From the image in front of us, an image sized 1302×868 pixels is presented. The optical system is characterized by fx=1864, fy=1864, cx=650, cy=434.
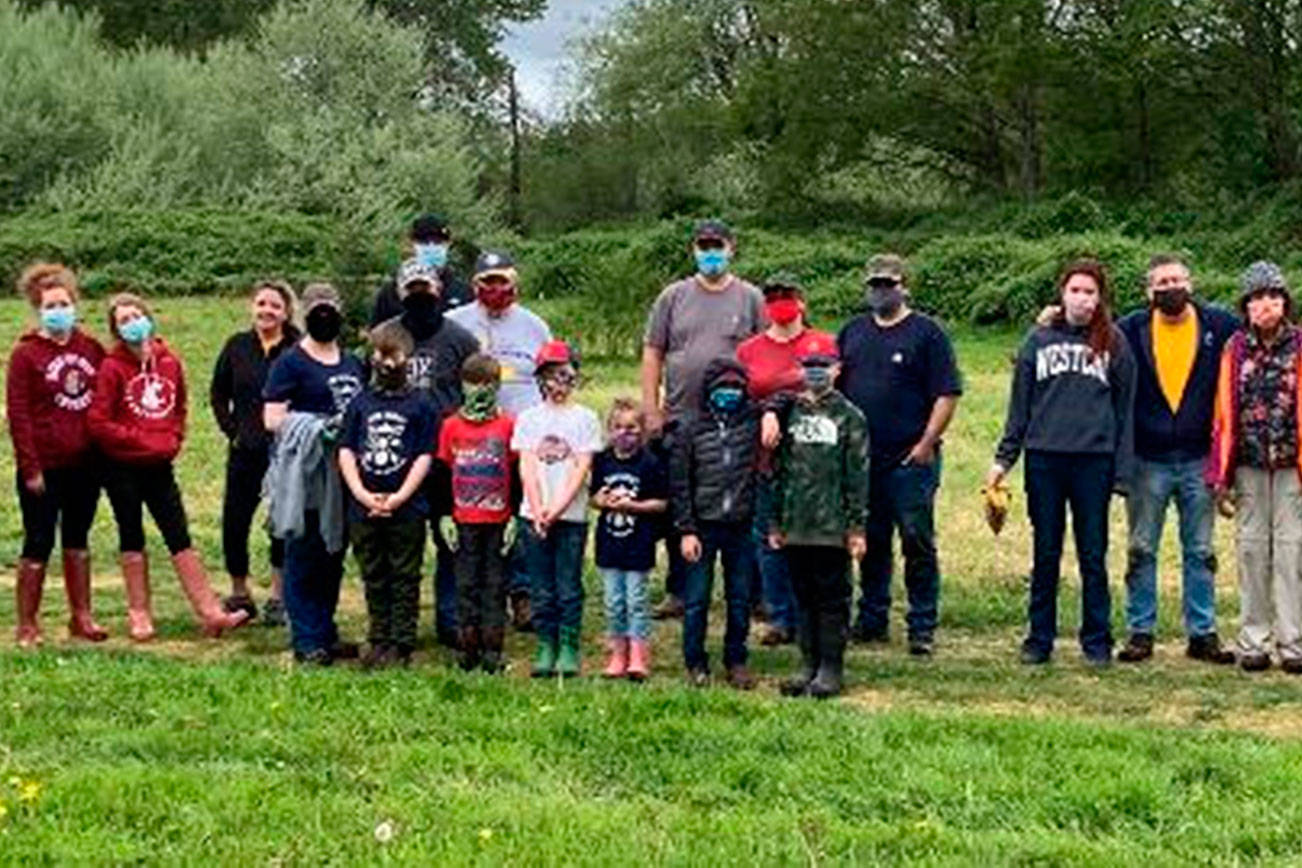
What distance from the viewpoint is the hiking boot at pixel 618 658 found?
798cm

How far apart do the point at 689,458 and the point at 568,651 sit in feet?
3.29

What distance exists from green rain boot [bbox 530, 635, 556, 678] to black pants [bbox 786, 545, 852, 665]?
1085 mm

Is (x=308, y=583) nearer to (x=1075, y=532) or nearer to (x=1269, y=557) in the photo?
(x=1075, y=532)

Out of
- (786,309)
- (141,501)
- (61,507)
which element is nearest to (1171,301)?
(786,309)

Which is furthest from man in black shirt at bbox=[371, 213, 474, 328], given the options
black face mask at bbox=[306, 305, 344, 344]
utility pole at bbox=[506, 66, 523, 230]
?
utility pole at bbox=[506, 66, 523, 230]

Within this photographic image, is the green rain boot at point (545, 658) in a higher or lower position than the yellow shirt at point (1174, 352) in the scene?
lower

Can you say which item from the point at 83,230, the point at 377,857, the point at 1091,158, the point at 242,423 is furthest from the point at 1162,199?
the point at 377,857

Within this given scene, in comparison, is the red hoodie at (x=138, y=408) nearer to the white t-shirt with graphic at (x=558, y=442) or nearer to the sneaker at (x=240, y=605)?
the sneaker at (x=240, y=605)

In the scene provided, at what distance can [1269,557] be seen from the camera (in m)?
8.38

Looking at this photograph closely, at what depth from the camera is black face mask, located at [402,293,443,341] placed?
8523mm

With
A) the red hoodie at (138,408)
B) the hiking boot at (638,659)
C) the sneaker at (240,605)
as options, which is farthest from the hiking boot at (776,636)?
the red hoodie at (138,408)

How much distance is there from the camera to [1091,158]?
40.9m

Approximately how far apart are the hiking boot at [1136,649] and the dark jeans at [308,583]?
3586 millimetres

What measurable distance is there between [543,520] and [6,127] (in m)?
31.1
